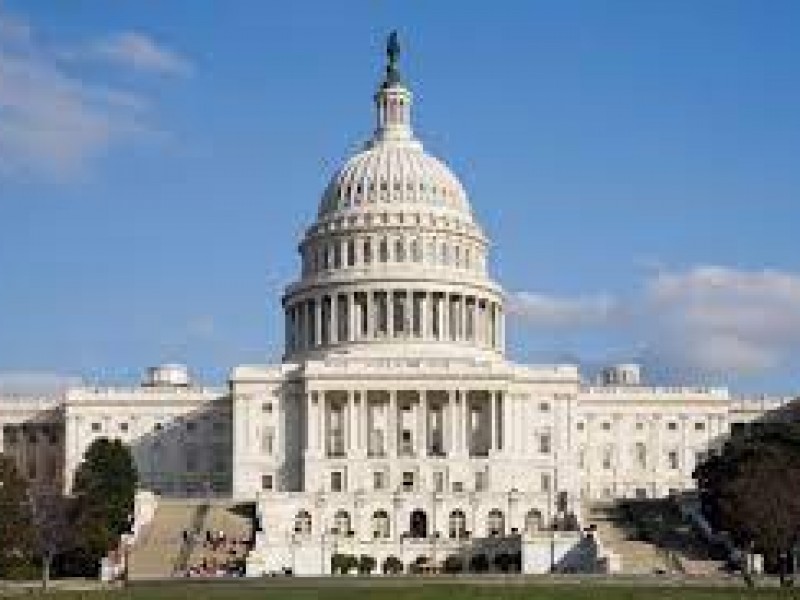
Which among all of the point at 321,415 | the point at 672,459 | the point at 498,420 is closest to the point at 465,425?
the point at 498,420

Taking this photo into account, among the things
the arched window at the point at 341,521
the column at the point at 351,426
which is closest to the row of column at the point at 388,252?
the column at the point at 351,426

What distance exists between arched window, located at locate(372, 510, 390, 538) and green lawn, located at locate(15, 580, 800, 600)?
180 ft

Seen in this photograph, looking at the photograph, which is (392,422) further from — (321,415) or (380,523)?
(380,523)

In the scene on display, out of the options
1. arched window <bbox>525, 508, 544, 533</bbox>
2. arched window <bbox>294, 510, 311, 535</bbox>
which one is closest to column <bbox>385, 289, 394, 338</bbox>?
arched window <bbox>525, 508, 544, 533</bbox>

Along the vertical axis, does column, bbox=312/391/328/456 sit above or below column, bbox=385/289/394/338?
below

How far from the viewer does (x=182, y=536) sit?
133750 mm

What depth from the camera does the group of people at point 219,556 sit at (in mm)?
119562

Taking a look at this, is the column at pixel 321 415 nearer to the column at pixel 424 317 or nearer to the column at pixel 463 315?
the column at pixel 424 317

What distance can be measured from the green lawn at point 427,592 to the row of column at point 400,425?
246 ft

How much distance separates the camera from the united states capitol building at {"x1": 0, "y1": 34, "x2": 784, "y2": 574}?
162375 millimetres

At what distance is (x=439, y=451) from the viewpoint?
532 feet

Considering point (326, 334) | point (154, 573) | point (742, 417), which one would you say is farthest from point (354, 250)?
point (154, 573)

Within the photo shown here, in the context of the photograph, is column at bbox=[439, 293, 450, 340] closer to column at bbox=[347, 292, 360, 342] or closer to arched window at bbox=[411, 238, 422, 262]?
arched window at bbox=[411, 238, 422, 262]

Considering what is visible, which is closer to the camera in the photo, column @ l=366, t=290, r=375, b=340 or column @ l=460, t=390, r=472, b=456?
column @ l=460, t=390, r=472, b=456
